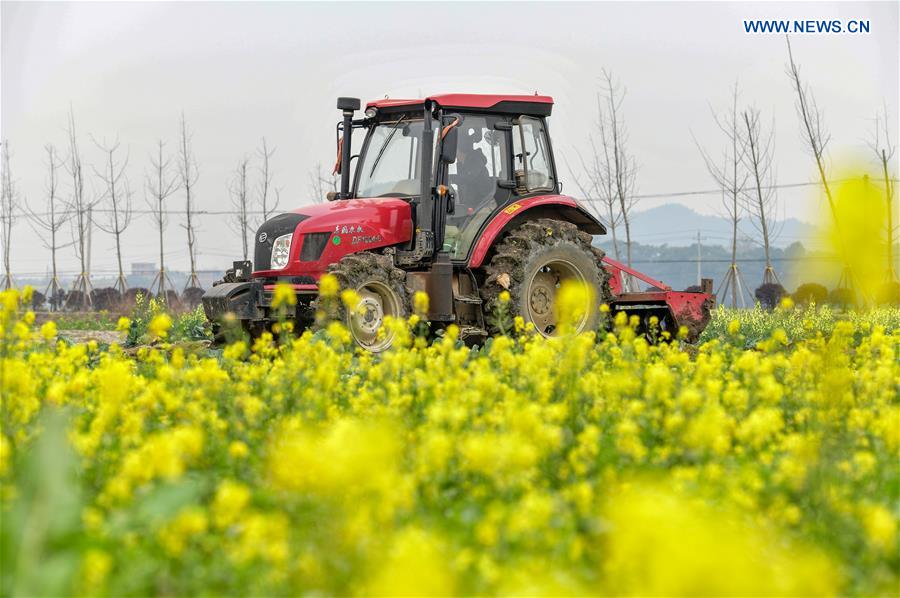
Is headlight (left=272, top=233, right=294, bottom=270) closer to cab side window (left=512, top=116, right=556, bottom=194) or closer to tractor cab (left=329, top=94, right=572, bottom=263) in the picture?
tractor cab (left=329, top=94, right=572, bottom=263)

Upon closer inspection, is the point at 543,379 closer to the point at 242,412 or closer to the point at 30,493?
the point at 242,412

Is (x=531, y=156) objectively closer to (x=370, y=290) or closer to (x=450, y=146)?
(x=450, y=146)

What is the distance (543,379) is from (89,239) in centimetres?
2019

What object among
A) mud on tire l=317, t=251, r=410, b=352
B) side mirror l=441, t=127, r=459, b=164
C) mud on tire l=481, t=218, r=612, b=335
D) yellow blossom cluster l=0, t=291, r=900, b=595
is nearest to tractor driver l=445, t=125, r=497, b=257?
mud on tire l=481, t=218, r=612, b=335

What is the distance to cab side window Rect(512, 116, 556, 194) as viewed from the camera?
9000 mm

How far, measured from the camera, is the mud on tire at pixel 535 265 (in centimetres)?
837

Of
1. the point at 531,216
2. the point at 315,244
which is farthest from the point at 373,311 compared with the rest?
the point at 531,216

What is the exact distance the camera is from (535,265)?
8586 mm

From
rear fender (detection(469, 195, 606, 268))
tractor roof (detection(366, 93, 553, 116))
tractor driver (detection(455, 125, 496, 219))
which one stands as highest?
tractor roof (detection(366, 93, 553, 116))

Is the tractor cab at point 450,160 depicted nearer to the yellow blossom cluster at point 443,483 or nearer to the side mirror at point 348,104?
the side mirror at point 348,104

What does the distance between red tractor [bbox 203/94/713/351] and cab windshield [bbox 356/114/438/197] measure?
0.01 m

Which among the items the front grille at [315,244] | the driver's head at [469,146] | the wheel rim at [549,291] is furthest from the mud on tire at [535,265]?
the front grille at [315,244]

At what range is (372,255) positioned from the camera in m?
7.95

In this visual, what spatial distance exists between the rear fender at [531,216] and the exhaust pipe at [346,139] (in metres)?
1.52
